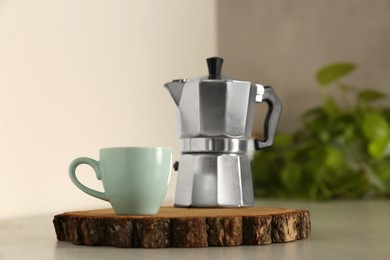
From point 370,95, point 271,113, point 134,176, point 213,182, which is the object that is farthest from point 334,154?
point 134,176

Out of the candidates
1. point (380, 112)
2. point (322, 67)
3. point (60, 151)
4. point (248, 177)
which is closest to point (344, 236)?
point (248, 177)

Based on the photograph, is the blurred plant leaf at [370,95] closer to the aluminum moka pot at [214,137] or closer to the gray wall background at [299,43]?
the gray wall background at [299,43]

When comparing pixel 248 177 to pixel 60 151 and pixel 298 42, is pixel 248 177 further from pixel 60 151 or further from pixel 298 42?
pixel 298 42

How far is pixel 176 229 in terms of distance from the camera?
0.82m

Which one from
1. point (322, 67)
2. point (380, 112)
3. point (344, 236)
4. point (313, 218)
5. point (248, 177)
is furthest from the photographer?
point (322, 67)

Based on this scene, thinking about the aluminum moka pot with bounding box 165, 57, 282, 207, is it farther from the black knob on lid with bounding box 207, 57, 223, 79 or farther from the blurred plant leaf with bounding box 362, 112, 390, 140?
the blurred plant leaf with bounding box 362, 112, 390, 140

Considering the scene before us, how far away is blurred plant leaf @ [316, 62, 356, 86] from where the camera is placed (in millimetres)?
2271

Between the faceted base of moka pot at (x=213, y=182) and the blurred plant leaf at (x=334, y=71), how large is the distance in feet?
4.01

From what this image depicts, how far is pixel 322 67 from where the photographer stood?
8.20 feet

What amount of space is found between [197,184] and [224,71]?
157 cm

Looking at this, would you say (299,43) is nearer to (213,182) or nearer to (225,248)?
(213,182)

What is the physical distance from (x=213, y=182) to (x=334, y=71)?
128cm

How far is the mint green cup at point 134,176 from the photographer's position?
873mm

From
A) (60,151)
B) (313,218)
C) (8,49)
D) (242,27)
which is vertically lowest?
(313,218)
